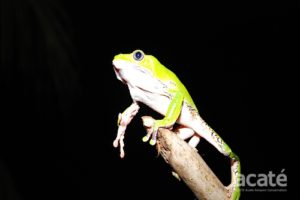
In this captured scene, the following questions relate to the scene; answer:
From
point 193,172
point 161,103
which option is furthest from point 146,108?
point 193,172

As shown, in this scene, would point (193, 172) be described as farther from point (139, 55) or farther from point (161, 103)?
point (139, 55)

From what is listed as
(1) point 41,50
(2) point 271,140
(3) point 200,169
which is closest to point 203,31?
(2) point 271,140

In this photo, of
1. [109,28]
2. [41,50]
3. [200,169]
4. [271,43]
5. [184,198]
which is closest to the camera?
[200,169]

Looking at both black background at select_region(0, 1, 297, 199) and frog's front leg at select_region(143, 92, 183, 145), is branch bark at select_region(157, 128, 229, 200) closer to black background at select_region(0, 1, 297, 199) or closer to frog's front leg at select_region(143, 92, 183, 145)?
frog's front leg at select_region(143, 92, 183, 145)

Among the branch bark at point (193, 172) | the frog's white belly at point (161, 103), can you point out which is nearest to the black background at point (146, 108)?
the frog's white belly at point (161, 103)

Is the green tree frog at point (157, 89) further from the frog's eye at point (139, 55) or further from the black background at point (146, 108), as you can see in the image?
the black background at point (146, 108)

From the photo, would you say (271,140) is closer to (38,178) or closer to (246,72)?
(246,72)
